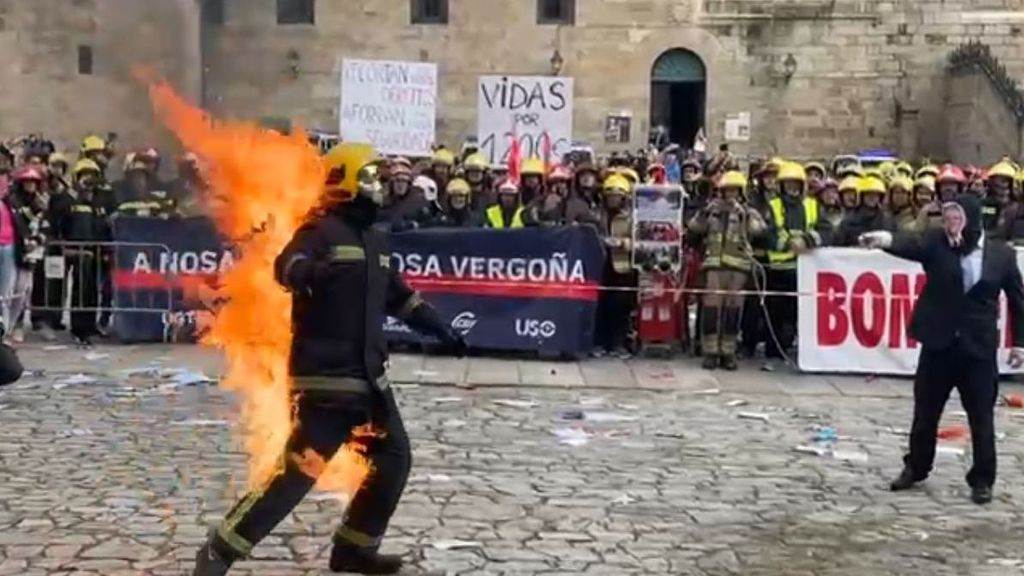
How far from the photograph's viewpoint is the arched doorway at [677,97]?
106 ft

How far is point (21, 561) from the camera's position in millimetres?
6688

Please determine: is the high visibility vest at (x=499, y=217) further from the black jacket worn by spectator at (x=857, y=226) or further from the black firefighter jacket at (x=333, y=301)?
the black firefighter jacket at (x=333, y=301)

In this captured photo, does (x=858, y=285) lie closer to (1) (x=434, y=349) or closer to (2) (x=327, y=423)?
(1) (x=434, y=349)

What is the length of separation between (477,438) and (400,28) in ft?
77.2

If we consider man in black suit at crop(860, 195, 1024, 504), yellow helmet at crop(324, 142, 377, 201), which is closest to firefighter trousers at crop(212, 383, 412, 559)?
yellow helmet at crop(324, 142, 377, 201)

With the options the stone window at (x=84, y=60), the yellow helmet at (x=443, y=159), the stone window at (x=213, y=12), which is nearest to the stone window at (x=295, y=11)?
the stone window at (x=213, y=12)

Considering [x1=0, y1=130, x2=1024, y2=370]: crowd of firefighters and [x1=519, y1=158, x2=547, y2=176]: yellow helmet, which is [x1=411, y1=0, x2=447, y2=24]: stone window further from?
[x1=519, y1=158, x2=547, y2=176]: yellow helmet

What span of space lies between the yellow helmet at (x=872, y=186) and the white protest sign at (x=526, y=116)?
5.60 metres

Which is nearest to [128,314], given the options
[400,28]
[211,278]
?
[211,278]

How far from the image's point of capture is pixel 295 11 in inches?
1287

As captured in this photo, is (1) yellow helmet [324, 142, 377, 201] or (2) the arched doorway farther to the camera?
(2) the arched doorway

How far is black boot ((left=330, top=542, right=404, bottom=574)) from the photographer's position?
21.5 ft

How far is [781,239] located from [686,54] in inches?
752

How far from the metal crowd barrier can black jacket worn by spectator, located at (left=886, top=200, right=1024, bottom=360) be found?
7931mm
